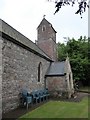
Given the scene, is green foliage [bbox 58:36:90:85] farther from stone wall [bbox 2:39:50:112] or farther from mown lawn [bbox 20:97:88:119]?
mown lawn [bbox 20:97:88:119]

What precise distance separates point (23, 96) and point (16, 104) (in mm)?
932

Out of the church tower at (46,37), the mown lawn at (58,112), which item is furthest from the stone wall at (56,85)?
the mown lawn at (58,112)

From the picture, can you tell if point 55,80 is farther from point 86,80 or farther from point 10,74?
point 86,80

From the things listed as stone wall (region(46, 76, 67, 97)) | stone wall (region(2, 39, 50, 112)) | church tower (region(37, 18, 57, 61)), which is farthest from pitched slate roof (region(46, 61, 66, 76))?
stone wall (region(2, 39, 50, 112))

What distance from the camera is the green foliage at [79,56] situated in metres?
31.8

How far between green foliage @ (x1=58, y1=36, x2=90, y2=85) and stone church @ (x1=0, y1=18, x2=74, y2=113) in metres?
5.31

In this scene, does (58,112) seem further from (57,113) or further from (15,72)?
(15,72)

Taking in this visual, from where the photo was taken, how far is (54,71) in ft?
75.2

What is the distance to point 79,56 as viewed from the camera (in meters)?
33.1

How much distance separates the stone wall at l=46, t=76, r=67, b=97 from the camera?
69.1 ft

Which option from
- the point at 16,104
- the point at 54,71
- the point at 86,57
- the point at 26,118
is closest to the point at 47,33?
the point at 54,71

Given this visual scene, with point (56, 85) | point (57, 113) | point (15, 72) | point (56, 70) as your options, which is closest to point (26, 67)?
point (15, 72)

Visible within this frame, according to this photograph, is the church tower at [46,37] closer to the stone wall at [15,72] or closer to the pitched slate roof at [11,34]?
the stone wall at [15,72]

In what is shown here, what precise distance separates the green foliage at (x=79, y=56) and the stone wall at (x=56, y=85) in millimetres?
9811
